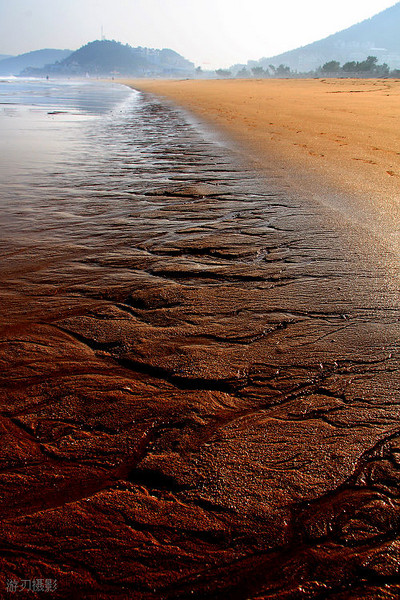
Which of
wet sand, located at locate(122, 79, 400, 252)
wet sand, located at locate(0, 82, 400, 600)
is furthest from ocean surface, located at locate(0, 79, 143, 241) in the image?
wet sand, located at locate(122, 79, 400, 252)

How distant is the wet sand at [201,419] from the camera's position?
39.9 inches

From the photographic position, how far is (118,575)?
3.24 feet

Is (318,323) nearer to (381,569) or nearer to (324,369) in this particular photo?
(324,369)

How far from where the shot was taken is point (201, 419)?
1459 millimetres

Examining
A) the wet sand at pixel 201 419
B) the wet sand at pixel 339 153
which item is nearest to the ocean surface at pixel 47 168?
the wet sand at pixel 201 419

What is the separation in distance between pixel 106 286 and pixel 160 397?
3.74 feet

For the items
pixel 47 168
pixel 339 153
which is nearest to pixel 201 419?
pixel 47 168

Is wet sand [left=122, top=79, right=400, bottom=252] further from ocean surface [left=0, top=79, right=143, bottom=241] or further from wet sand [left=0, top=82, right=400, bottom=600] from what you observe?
ocean surface [left=0, top=79, right=143, bottom=241]

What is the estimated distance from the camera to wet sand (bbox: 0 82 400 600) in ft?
3.33

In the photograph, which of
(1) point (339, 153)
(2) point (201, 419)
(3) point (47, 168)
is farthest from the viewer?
(1) point (339, 153)

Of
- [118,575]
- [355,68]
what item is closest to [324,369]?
[118,575]

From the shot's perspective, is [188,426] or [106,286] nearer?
[188,426]

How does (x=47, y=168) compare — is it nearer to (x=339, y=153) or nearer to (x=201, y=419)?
(x=339, y=153)

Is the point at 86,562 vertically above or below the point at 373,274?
below
